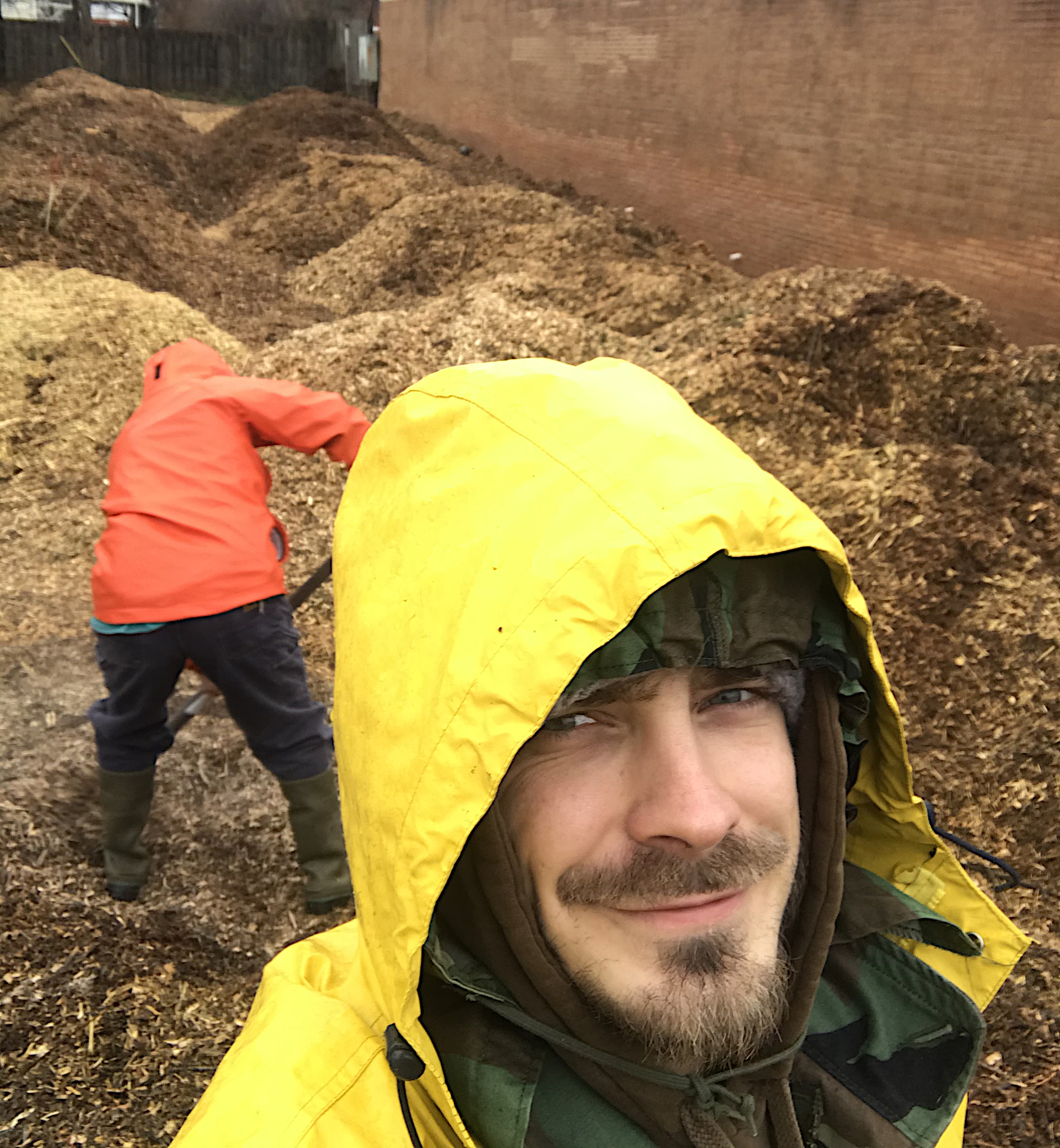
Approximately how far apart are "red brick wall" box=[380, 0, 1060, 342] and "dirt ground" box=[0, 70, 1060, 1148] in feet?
3.04

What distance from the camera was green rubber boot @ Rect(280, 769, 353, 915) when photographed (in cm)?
384

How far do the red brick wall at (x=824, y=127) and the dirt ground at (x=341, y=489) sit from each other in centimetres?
93

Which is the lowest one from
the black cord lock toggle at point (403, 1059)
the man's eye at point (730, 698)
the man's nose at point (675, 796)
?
the black cord lock toggle at point (403, 1059)

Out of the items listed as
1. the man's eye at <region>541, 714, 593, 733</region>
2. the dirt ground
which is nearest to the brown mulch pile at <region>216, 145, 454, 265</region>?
the dirt ground

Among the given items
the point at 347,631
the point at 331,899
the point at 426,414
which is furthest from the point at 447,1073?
the point at 331,899

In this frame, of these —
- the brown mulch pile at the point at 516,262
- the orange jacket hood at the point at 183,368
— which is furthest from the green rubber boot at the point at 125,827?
the brown mulch pile at the point at 516,262

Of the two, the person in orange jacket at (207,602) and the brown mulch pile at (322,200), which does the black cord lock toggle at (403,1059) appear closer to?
the person in orange jacket at (207,602)

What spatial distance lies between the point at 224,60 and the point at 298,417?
95.1 ft

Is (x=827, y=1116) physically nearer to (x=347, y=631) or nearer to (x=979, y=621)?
(x=347, y=631)

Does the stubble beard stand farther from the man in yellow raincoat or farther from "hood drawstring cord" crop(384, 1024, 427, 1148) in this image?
"hood drawstring cord" crop(384, 1024, 427, 1148)

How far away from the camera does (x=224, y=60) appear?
92.0 ft

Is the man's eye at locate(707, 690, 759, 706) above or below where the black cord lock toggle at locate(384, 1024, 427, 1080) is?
above

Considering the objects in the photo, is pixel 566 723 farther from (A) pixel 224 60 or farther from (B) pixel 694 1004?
(A) pixel 224 60

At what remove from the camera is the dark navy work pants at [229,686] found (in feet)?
11.7
